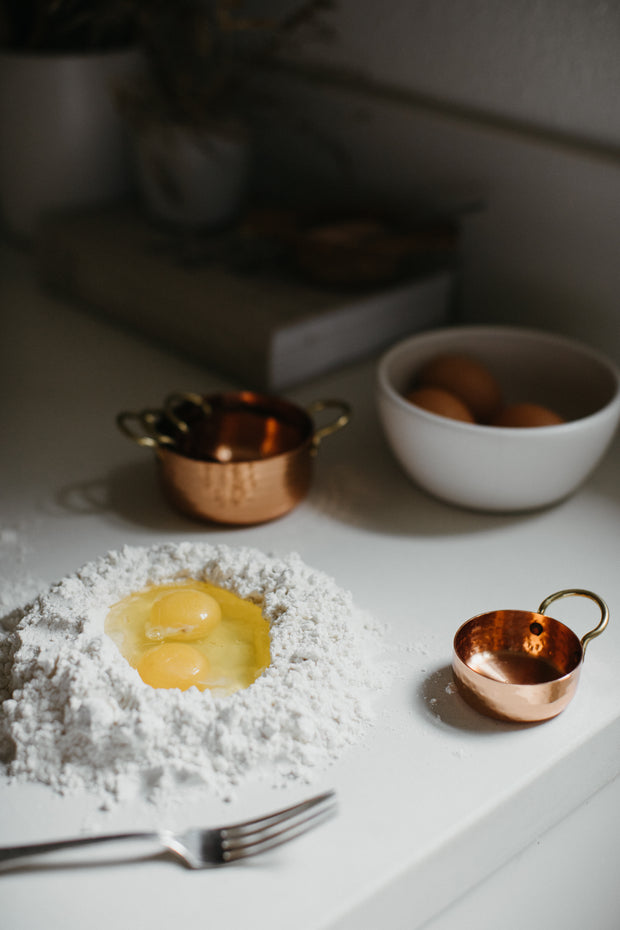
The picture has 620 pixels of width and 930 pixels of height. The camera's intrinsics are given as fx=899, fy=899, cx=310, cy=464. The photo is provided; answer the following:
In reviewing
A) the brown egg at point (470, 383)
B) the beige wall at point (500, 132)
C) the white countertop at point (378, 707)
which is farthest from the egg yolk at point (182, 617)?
the beige wall at point (500, 132)

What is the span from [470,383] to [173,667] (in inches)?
17.3

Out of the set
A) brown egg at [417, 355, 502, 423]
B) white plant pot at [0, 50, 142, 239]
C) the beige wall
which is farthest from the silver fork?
white plant pot at [0, 50, 142, 239]

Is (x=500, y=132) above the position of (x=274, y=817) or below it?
above

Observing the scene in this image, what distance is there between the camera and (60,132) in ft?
4.28

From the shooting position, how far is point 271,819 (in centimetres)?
56

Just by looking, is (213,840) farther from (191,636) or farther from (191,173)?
(191,173)

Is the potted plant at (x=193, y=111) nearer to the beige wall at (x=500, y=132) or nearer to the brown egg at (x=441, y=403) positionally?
the beige wall at (x=500, y=132)

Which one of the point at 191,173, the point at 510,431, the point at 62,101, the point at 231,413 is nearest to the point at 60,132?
the point at 62,101

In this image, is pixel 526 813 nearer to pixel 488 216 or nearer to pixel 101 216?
pixel 488 216

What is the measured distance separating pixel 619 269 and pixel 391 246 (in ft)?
0.86

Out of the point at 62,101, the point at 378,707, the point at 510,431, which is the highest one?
the point at 62,101

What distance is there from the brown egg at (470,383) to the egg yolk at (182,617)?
0.36 metres

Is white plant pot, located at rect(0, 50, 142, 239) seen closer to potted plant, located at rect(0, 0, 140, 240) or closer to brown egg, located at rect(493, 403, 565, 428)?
potted plant, located at rect(0, 0, 140, 240)

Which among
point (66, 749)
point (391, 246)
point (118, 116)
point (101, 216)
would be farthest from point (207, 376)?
point (66, 749)
